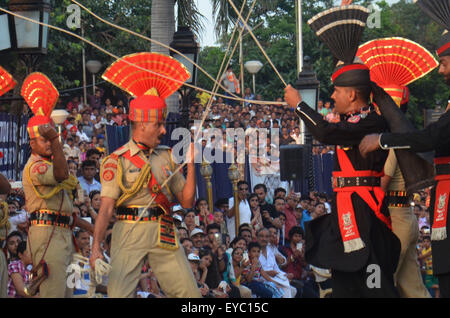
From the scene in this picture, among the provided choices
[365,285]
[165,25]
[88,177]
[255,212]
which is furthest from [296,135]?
[365,285]

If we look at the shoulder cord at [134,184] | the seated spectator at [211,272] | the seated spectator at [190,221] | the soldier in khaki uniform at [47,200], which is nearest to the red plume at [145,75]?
the shoulder cord at [134,184]

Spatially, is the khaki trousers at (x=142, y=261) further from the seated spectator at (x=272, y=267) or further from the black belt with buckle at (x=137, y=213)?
the seated spectator at (x=272, y=267)

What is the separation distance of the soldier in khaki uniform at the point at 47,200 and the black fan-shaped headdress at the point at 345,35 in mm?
2610

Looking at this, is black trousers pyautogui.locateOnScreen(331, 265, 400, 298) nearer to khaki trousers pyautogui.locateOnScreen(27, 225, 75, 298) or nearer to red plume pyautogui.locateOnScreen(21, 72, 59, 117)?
khaki trousers pyautogui.locateOnScreen(27, 225, 75, 298)

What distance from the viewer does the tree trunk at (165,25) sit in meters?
15.4

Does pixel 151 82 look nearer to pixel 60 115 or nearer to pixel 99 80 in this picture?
pixel 60 115

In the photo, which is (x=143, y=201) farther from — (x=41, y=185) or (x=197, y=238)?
(x=197, y=238)

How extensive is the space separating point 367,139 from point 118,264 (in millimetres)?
2077

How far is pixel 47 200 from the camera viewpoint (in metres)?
7.65

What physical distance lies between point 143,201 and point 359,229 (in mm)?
1673

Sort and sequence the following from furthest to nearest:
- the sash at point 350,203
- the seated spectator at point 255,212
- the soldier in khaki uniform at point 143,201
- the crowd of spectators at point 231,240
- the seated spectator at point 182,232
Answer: the seated spectator at point 255,212 < the seated spectator at point 182,232 < the crowd of spectators at point 231,240 < the soldier in khaki uniform at point 143,201 < the sash at point 350,203

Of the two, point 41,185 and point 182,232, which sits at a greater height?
point 41,185

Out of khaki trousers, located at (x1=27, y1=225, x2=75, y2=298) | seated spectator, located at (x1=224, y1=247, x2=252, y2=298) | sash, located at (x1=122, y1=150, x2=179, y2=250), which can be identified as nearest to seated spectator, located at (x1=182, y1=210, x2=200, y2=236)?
seated spectator, located at (x1=224, y1=247, x2=252, y2=298)

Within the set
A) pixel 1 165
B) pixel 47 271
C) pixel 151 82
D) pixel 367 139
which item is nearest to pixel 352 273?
pixel 367 139
